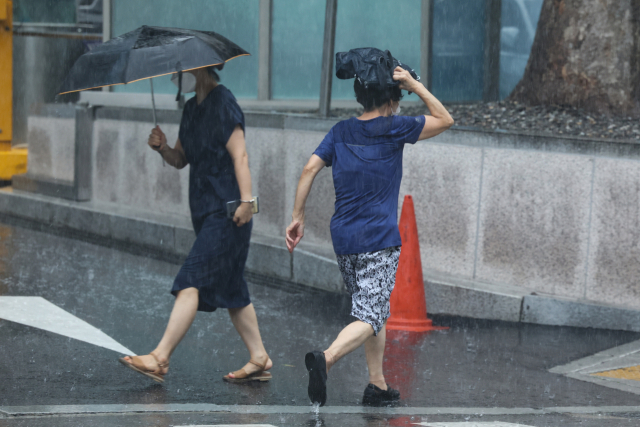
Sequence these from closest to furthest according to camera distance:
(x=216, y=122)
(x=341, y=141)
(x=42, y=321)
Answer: (x=341, y=141) → (x=216, y=122) → (x=42, y=321)

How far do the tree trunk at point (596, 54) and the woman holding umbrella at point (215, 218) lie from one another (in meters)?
4.68

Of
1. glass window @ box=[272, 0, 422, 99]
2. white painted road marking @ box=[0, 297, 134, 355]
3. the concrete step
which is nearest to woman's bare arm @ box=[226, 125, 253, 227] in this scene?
white painted road marking @ box=[0, 297, 134, 355]

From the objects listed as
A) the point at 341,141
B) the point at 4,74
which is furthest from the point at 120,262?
the point at 4,74

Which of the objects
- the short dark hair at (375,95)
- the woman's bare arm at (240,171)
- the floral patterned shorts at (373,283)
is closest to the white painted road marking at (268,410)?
the floral patterned shorts at (373,283)

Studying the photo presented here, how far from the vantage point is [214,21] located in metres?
12.7

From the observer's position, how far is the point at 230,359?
19.4ft

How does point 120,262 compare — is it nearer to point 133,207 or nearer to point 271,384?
point 133,207

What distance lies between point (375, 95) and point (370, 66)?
149mm

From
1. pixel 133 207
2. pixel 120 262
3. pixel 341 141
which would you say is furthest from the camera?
pixel 133 207

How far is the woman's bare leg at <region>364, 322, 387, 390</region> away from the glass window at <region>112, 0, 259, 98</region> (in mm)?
7699

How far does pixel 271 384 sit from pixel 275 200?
14.7ft

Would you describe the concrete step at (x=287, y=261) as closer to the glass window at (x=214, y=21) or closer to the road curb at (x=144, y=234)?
the road curb at (x=144, y=234)

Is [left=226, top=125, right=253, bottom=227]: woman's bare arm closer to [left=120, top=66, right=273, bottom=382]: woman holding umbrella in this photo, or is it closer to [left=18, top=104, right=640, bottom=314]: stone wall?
[left=120, top=66, right=273, bottom=382]: woman holding umbrella

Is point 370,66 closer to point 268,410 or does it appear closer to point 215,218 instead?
point 215,218
